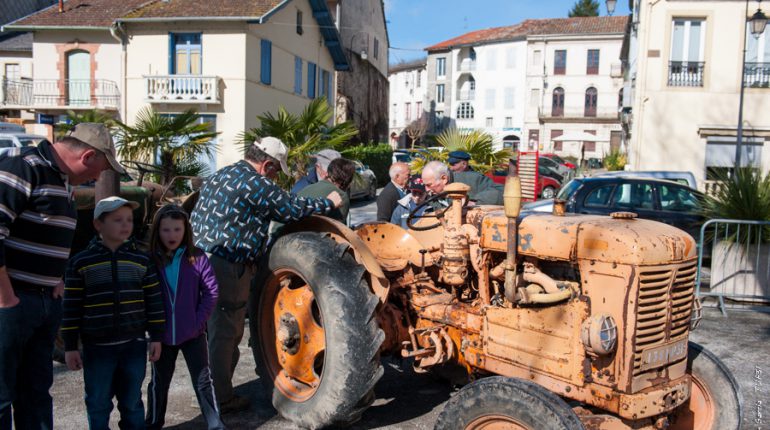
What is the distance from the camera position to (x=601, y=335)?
2.92m

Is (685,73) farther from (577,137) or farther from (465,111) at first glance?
(465,111)

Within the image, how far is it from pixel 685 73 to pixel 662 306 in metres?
20.0

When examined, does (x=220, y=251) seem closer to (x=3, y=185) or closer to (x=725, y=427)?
(x=3, y=185)

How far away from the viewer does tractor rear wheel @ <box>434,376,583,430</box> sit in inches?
110

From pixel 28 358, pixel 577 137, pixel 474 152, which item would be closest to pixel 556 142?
pixel 577 137

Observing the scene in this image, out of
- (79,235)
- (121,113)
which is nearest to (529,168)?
(79,235)

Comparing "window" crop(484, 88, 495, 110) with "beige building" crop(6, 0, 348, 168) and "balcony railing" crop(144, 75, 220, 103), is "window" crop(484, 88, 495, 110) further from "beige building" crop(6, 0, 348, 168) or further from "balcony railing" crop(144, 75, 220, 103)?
"balcony railing" crop(144, 75, 220, 103)

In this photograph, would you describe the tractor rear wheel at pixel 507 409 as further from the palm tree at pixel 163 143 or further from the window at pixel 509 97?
the window at pixel 509 97

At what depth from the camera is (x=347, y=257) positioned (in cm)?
382

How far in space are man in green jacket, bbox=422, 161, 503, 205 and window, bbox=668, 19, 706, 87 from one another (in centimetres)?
1674

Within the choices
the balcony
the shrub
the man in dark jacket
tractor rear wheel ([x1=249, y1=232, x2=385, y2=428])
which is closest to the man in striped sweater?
tractor rear wheel ([x1=249, y1=232, x2=385, y2=428])

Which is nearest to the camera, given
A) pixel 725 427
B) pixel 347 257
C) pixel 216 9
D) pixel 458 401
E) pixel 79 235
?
pixel 458 401

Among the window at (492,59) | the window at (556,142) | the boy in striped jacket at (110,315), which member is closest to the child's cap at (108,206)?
the boy in striped jacket at (110,315)

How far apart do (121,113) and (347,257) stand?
71.0 feet
